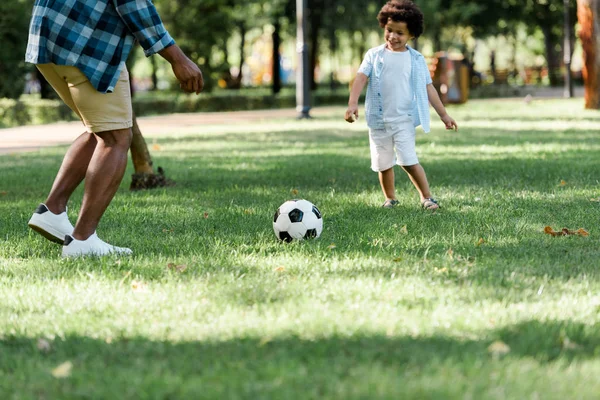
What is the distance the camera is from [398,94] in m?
6.89

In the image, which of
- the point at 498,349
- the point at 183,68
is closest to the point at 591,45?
the point at 183,68

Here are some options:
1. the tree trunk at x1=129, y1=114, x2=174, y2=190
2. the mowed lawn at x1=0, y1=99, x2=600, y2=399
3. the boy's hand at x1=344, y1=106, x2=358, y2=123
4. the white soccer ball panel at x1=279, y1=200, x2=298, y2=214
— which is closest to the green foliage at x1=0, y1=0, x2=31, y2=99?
the tree trunk at x1=129, y1=114, x2=174, y2=190

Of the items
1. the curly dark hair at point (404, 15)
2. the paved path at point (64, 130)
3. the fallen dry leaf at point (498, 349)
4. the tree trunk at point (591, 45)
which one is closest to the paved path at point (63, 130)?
the paved path at point (64, 130)

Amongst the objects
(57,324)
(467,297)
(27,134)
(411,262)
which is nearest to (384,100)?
(411,262)

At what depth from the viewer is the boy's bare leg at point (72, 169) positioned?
5.23 m

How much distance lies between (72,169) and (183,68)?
36.7 inches

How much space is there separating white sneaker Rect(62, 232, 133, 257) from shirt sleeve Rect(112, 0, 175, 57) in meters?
1.04

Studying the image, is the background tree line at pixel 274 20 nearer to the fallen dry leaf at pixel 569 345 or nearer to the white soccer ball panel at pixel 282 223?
the white soccer ball panel at pixel 282 223

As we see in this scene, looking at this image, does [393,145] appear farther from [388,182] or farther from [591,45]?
[591,45]

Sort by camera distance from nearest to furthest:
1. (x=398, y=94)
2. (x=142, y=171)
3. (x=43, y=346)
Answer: (x=43, y=346) < (x=398, y=94) < (x=142, y=171)

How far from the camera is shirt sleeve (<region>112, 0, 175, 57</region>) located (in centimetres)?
477

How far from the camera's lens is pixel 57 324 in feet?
11.6

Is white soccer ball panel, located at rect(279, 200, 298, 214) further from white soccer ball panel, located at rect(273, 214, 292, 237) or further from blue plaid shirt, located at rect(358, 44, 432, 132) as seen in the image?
blue plaid shirt, located at rect(358, 44, 432, 132)

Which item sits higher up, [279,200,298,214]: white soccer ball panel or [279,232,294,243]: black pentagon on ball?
[279,200,298,214]: white soccer ball panel
